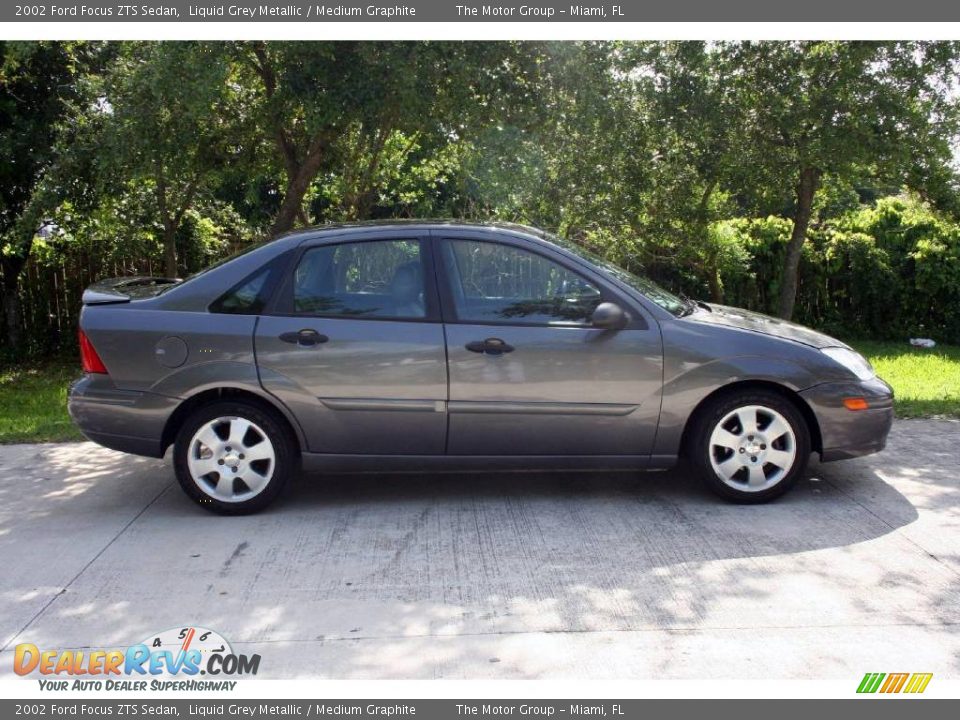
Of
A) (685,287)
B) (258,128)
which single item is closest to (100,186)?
(258,128)

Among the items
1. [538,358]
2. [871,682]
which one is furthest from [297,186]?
[871,682]

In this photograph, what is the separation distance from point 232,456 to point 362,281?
4.03 feet

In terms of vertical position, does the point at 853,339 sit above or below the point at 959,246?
below

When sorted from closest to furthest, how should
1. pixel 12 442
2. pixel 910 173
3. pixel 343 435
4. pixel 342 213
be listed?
pixel 343 435 < pixel 12 442 < pixel 910 173 < pixel 342 213

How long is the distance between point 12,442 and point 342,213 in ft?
16.3

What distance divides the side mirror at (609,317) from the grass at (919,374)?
3561 millimetres

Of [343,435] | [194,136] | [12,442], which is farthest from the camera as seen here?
[194,136]

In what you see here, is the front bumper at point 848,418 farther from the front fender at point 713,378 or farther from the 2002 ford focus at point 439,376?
the front fender at point 713,378

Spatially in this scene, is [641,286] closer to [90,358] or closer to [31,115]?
[90,358]

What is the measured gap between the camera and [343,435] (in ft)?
17.3

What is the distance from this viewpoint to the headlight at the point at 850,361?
5348 millimetres

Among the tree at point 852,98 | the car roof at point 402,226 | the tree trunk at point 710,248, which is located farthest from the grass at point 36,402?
the tree at point 852,98

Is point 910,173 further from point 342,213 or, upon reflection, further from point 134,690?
point 134,690

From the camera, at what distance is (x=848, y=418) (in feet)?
17.4
